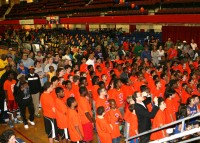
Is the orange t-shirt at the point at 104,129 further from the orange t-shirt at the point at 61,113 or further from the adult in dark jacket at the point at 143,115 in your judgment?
the orange t-shirt at the point at 61,113

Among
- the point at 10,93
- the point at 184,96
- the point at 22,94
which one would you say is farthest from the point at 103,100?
the point at 10,93

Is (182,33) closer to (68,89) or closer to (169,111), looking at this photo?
(68,89)

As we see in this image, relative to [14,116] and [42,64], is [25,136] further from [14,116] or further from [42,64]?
[42,64]

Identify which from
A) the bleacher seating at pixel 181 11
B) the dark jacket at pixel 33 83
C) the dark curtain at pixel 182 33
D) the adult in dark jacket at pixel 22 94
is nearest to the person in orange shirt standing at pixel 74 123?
the adult in dark jacket at pixel 22 94

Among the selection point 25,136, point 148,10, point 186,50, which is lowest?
point 25,136

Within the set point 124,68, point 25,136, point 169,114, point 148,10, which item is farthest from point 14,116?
point 148,10

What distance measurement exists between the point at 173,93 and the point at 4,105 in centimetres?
492

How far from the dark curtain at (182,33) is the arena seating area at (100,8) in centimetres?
121

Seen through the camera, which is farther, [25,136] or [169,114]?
[25,136]

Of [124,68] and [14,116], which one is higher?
[124,68]

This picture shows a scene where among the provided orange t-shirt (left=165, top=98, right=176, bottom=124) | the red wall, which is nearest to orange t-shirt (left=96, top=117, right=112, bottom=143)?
orange t-shirt (left=165, top=98, right=176, bottom=124)

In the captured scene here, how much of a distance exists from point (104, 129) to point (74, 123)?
619 mm

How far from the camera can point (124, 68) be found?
9.52 metres

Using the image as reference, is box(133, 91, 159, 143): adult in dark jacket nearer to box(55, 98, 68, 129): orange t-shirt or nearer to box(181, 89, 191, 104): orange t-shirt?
box(55, 98, 68, 129): orange t-shirt
